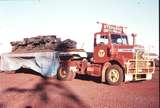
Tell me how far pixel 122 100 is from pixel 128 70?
179 inches

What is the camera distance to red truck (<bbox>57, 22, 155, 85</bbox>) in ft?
50.4

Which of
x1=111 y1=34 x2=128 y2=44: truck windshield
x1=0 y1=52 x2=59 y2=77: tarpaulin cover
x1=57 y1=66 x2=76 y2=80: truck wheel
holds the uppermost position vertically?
x1=111 y1=34 x2=128 y2=44: truck windshield

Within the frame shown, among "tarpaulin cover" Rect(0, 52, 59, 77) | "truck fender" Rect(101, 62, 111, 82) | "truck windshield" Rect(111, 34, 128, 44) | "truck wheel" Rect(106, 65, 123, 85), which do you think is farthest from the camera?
"tarpaulin cover" Rect(0, 52, 59, 77)

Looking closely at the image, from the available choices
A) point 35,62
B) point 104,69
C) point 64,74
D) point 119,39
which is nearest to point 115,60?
point 104,69

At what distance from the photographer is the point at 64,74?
18469mm

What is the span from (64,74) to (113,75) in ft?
12.9

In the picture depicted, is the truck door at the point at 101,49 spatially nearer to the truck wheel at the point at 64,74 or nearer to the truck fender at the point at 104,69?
the truck fender at the point at 104,69

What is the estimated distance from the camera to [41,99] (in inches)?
433

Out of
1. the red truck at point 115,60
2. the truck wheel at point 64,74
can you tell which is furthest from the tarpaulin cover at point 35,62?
the red truck at point 115,60

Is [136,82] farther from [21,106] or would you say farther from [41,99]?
[21,106]

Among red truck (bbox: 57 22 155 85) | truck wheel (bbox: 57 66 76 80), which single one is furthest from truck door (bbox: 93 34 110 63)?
truck wheel (bbox: 57 66 76 80)

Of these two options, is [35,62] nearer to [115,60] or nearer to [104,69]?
[104,69]

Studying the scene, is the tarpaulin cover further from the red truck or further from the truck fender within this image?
the truck fender

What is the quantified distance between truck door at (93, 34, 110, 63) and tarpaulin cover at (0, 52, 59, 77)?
10.6 ft
